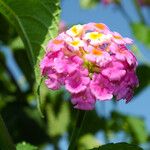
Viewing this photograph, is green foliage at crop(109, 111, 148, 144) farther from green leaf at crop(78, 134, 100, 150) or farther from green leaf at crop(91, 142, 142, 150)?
green leaf at crop(91, 142, 142, 150)

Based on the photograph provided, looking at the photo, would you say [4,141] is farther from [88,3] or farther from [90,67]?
[88,3]

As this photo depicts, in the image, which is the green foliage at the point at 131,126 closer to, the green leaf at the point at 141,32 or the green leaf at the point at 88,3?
the green leaf at the point at 141,32

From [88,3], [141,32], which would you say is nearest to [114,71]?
[141,32]

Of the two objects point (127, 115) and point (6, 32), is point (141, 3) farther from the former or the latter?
point (6, 32)

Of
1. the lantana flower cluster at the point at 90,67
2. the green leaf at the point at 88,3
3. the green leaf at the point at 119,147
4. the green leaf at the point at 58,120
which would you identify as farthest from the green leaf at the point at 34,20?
the green leaf at the point at 88,3

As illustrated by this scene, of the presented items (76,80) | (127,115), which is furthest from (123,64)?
(127,115)

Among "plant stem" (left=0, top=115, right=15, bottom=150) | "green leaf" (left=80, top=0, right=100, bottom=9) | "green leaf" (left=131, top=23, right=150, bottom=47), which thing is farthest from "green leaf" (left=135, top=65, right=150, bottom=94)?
"plant stem" (left=0, top=115, right=15, bottom=150)

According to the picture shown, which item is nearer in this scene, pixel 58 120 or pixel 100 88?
pixel 100 88
